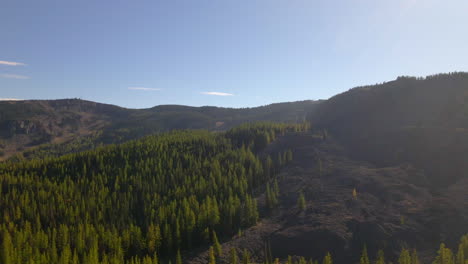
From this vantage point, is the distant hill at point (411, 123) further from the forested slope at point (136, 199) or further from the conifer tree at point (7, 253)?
the conifer tree at point (7, 253)

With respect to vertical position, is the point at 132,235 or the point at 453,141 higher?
the point at 453,141

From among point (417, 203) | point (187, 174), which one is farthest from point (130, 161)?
point (417, 203)

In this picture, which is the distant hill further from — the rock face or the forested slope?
the forested slope

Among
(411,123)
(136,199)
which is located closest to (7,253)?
(136,199)

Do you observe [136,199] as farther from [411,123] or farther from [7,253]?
[411,123]

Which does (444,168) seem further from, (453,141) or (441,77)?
(441,77)

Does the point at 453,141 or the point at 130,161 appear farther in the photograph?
the point at 130,161

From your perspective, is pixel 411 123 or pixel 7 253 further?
pixel 411 123

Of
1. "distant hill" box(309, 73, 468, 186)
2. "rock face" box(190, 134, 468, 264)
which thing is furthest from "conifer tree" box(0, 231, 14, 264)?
"distant hill" box(309, 73, 468, 186)
